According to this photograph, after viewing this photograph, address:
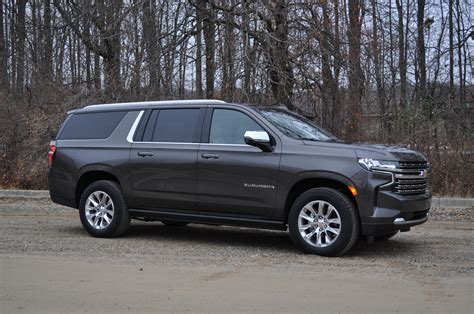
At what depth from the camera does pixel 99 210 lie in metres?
9.12

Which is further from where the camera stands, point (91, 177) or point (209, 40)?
point (209, 40)

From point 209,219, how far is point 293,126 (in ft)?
5.63

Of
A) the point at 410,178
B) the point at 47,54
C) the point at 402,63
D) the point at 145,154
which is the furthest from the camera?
the point at 402,63

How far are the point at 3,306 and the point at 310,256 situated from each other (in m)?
3.67

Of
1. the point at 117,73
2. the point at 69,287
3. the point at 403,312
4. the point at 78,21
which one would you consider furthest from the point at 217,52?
the point at 403,312

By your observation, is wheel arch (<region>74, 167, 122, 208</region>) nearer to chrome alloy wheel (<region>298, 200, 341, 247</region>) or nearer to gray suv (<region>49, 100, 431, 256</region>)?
gray suv (<region>49, 100, 431, 256</region>)

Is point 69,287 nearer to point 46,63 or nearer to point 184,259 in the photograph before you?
point 184,259

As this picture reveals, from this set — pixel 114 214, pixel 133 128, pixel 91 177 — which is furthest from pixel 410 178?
pixel 91 177

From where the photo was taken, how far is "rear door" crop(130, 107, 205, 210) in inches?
330

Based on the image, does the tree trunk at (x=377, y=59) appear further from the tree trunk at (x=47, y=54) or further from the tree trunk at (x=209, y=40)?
the tree trunk at (x=47, y=54)

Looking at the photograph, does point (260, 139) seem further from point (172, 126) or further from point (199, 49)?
point (199, 49)

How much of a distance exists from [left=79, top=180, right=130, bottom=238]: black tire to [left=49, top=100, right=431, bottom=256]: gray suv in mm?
15

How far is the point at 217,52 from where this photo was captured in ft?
51.5

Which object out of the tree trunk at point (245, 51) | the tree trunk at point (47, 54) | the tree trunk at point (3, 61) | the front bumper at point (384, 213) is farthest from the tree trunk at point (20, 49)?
the front bumper at point (384, 213)
